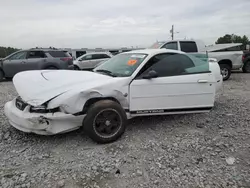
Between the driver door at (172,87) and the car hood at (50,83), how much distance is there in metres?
0.59

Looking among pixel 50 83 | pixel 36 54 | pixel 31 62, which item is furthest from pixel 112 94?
pixel 36 54

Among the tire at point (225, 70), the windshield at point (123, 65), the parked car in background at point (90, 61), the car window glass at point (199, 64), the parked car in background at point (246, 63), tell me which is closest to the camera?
the windshield at point (123, 65)

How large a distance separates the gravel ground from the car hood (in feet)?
2.52

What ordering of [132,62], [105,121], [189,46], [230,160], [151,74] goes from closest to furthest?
[230,160], [105,121], [151,74], [132,62], [189,46]

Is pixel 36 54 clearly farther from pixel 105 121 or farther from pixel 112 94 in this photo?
pixel 105 121

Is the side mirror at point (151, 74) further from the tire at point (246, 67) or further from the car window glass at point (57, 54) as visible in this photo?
the tire at point (246, 67)

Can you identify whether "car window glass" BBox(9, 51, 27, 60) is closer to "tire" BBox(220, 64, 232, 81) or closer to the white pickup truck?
the white pickup truck

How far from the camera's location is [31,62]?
11203mm

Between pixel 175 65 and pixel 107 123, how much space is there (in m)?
1.77

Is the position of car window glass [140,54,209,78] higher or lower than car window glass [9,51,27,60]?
lower

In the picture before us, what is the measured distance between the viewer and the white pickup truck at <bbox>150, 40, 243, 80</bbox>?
10133 mm

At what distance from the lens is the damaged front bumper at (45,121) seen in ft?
11.0

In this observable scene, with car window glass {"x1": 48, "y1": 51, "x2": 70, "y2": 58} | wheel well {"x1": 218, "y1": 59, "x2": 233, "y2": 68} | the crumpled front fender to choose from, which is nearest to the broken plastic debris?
the crumpled front fender

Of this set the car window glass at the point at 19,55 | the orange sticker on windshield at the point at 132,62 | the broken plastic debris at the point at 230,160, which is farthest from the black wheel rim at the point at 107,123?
the car window glass at the point at 19,55
